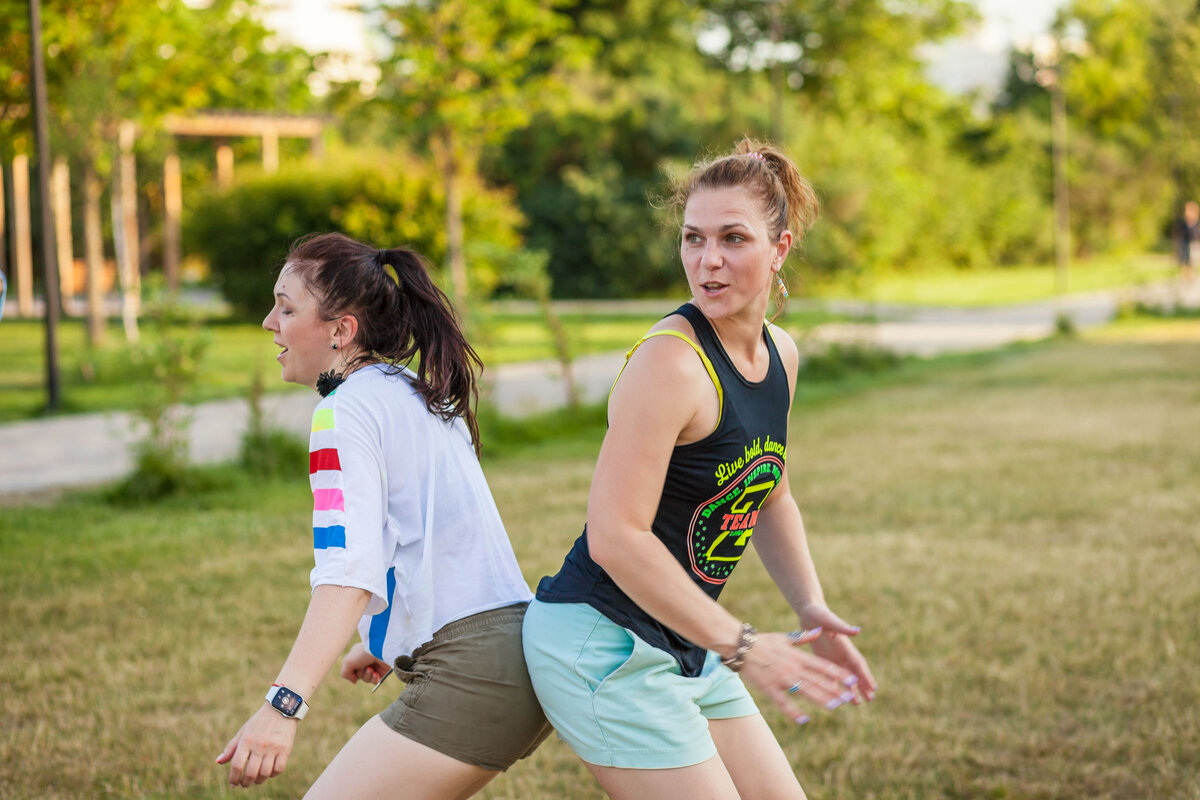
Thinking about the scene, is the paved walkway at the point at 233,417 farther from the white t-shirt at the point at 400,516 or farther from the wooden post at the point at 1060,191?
the wooden post at the point at 1060,191

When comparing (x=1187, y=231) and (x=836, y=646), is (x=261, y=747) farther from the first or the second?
(x=1187, y=231)

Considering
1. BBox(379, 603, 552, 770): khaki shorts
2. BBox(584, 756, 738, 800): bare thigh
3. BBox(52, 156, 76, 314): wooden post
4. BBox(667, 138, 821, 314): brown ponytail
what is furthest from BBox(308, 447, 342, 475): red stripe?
BBox(52, 156, 76, 314): wooden post

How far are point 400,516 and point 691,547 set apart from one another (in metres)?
0.57

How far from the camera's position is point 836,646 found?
269 cm

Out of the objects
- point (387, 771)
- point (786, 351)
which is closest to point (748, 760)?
point (387, 771)

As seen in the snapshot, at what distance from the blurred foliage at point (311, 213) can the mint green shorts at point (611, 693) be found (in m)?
23.2

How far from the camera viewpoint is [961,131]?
58031 millimetres

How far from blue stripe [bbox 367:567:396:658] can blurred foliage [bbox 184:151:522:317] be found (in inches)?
907

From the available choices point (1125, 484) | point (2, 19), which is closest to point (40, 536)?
point (1125, 484)

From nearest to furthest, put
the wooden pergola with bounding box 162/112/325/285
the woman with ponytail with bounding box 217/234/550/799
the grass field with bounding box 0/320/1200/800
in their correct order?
the woman with ponytail with bounding box 217/234/550/799, the grass field with bounding box 0/320/1200/800, the wooden pergola with bounding box 162/112/325/285

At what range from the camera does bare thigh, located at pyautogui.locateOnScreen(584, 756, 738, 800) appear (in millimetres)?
2199

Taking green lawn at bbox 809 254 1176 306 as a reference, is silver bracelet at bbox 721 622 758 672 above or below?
below

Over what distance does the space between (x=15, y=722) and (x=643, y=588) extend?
3.32 meters

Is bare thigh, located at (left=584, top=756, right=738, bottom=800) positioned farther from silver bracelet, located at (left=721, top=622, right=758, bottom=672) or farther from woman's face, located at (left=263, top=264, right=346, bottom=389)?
woman's face, located at (left=263, top=264, right=346, bottom=389)
